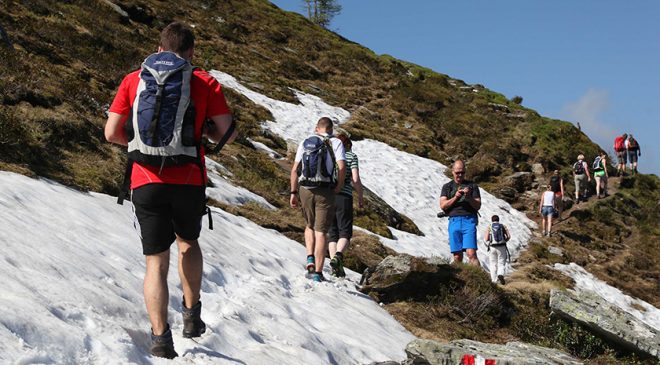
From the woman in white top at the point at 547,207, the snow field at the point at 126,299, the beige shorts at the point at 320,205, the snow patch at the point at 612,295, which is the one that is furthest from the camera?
the woman in white top at the point at 547,207

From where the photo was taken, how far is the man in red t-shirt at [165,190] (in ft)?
13.2

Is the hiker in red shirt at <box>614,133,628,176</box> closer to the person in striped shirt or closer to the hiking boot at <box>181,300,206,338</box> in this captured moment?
the person in striped shirt

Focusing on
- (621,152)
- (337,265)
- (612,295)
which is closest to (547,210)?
(612,295)

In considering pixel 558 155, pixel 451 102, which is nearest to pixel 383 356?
pixel 558 155

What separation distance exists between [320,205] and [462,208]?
10.8 ft

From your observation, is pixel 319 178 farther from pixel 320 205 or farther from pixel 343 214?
pixel 343 214

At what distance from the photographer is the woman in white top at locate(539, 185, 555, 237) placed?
22.0m

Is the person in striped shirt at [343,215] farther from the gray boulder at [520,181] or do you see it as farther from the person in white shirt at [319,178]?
the gray boulder at [520,181]

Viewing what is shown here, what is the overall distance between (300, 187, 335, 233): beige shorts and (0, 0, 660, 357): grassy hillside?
6.12 ft

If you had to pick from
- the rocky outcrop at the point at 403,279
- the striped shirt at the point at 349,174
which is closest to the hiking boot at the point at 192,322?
the striped shirt at the point at 349,174

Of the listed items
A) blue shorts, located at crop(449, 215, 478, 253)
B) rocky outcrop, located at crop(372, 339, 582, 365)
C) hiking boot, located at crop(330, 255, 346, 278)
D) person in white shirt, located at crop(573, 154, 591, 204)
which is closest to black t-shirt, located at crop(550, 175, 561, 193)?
person in white shirt, located at crop(573, 154, 591, 204)

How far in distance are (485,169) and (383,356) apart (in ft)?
79.4

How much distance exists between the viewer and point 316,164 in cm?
773

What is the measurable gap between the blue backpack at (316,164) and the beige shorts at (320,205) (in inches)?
4.8
